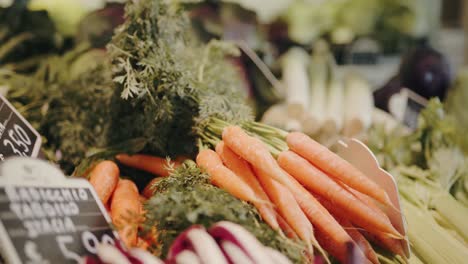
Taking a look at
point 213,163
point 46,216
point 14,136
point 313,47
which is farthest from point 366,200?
point 313,47

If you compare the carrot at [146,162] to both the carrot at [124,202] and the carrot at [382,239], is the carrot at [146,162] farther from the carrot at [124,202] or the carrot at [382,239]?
the carrot at [382,239]

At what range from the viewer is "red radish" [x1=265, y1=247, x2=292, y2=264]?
3.45ft

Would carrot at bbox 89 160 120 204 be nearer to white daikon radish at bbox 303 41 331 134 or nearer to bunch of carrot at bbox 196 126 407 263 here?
bunch of carrot at bbox 196 126 407 263

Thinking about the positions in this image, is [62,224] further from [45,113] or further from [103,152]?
[45,113]

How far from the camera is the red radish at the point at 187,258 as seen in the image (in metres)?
0.98

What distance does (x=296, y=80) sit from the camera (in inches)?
116

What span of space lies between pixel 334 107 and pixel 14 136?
1.87 meters

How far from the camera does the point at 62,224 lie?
1083 mm

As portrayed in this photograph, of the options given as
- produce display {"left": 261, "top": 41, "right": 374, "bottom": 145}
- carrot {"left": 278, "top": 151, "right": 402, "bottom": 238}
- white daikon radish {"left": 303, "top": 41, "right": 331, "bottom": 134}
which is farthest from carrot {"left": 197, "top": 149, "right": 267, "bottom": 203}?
white daikon radish {"left": 303, "top": 41, "right": 331, "bottom": 134}

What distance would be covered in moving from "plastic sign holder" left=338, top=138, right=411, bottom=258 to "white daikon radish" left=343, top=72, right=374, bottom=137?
3.48 ft

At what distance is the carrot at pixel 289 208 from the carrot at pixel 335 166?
0.14 meters

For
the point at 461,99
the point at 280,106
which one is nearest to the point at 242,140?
the point at 280,106

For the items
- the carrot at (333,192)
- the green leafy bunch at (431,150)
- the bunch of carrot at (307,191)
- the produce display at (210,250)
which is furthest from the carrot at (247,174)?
the green leafy bunch at (431,150)

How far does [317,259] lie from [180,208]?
1.05ft
